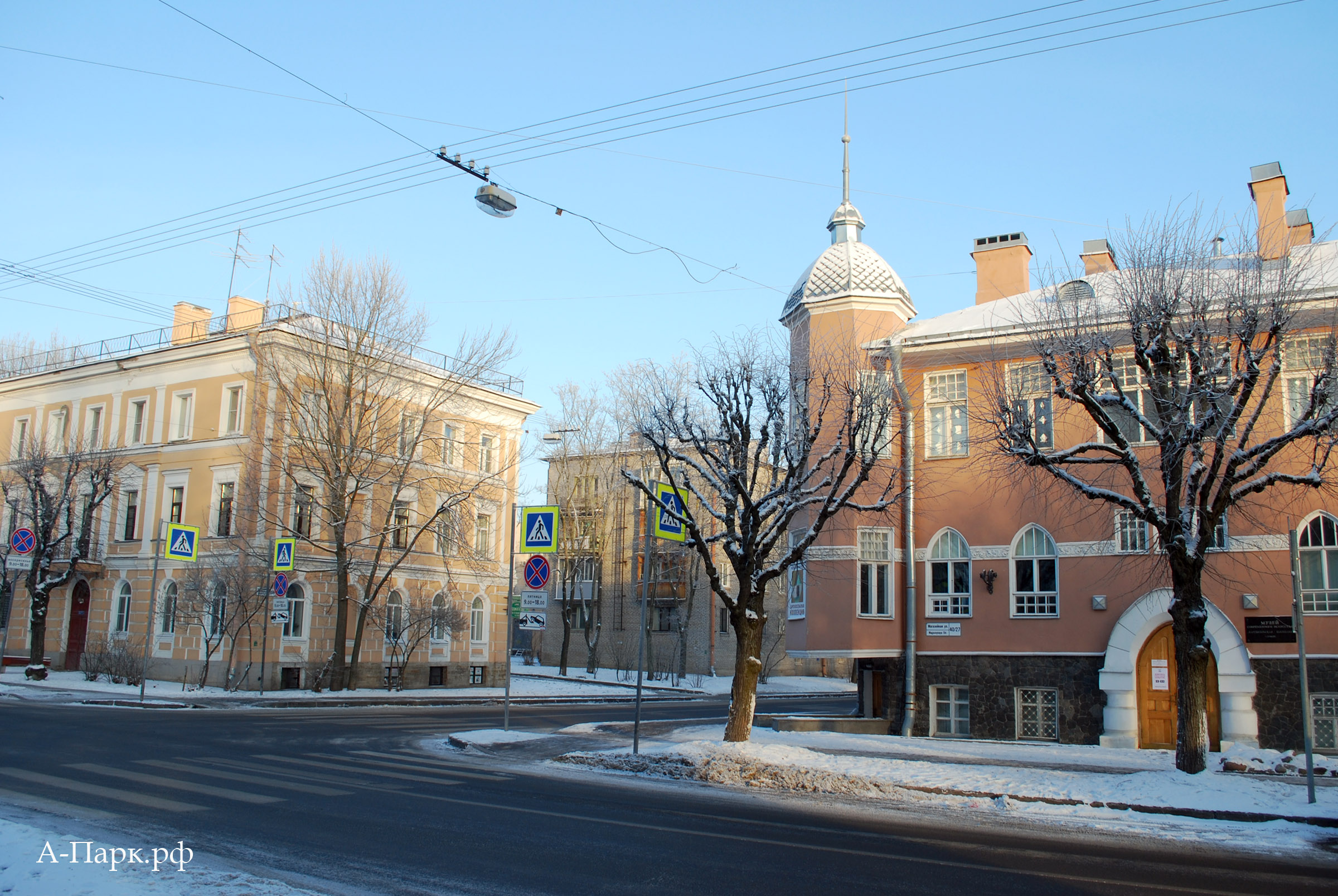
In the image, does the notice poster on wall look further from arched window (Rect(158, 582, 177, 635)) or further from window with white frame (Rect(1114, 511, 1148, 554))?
arched window (Rect(158, 582, 177, 635))

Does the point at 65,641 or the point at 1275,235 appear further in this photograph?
the point at 65,641

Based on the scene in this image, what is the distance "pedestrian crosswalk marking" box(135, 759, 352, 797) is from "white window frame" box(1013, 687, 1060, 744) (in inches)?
567

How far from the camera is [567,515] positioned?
160 ft

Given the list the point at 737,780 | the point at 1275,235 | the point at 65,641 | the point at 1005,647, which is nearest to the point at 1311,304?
the point at 1275,235

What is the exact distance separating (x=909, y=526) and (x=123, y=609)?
29.7m

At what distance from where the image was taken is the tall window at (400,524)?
37781mm

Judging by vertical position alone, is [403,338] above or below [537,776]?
above

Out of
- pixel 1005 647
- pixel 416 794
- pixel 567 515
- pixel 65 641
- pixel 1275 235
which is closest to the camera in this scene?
pixel 416 794

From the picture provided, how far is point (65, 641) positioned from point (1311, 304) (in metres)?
41.8

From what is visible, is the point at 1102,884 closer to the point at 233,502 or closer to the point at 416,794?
the point at 416,794

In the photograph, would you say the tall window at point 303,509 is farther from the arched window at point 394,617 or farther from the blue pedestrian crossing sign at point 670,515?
the blue pedestrian crossing sign at point 670,515

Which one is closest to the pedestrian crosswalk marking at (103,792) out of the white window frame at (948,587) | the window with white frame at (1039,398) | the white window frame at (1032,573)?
the window with white frame at (1039,398)

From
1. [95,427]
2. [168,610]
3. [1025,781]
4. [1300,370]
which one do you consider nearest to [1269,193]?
[1300,370]

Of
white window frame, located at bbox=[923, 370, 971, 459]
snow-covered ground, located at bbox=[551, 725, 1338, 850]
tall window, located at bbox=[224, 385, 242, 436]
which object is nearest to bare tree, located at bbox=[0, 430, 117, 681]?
tall window, located at bbox=[224, 385, 242, 436]
